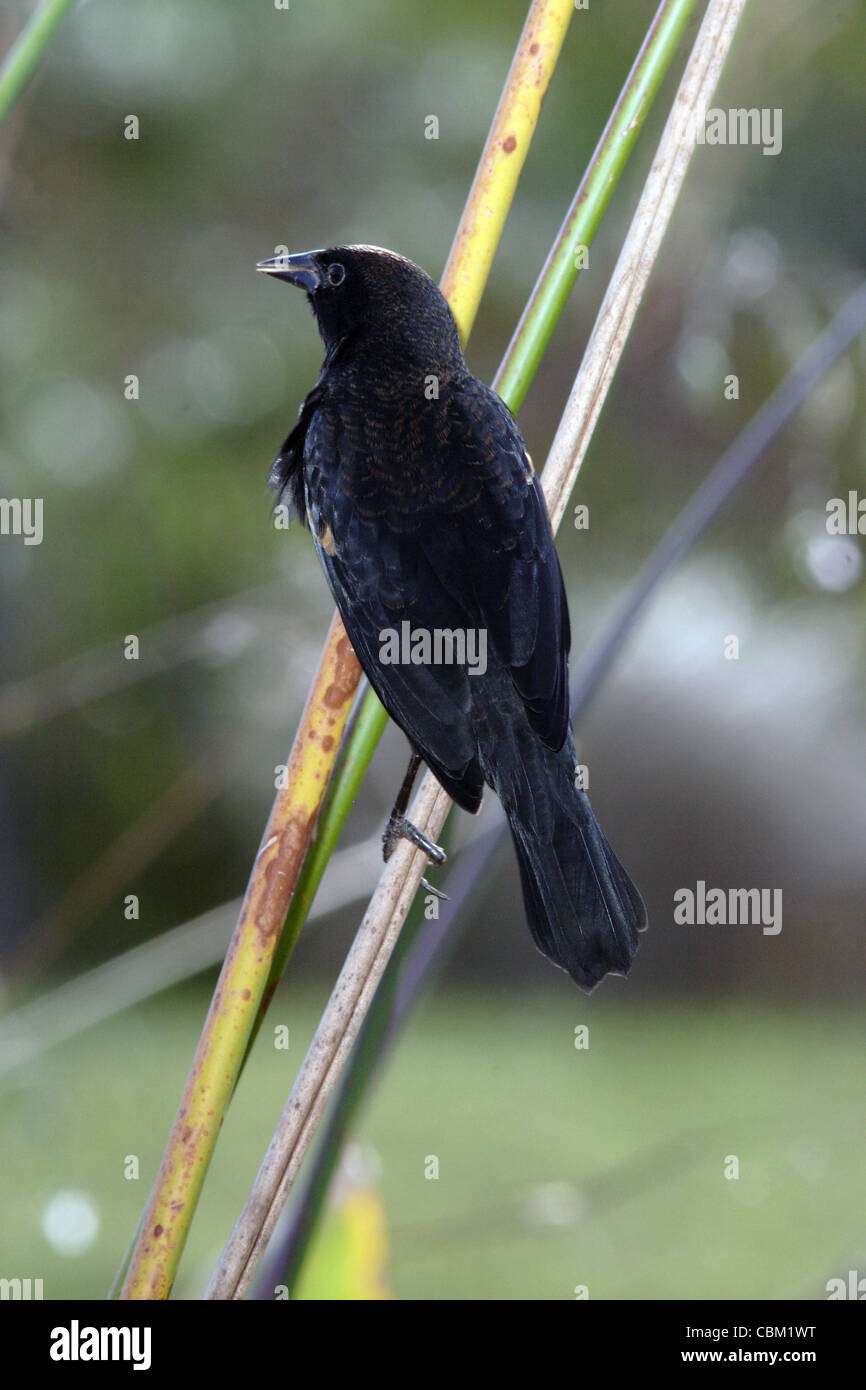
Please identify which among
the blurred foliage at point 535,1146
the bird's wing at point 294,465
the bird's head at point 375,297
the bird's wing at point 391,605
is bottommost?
the blurred foliage at point 535,1146

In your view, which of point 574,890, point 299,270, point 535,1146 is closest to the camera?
point 574,890

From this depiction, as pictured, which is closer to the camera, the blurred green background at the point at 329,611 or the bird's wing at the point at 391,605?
the bird's wing at the point at 391,605

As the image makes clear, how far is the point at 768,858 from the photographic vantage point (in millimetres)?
1904

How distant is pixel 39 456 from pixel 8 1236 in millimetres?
1291

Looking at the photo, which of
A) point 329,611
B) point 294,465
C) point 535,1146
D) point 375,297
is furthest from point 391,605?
point 535,1146

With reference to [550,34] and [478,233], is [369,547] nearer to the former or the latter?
[478,233]

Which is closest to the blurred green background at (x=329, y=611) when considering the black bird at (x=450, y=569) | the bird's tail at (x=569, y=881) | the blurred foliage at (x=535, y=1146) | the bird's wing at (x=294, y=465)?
the blurred foliage at (x=535, y=1146)

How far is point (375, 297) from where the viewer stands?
41.3 inches

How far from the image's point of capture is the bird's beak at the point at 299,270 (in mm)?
1036

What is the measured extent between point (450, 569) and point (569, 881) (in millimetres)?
274

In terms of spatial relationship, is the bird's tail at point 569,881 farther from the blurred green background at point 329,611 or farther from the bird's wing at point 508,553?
the blurred green background at point 329,611

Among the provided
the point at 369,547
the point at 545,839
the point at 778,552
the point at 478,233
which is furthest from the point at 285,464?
the point at 778,552

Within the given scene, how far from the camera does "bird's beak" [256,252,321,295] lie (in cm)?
104

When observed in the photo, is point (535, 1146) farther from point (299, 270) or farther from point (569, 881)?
point (299, 270)
